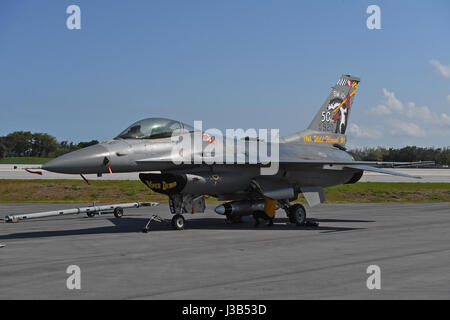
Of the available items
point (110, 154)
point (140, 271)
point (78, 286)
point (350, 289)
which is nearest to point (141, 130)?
point (110, 154)

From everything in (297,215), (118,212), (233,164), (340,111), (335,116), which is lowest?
(118,212)

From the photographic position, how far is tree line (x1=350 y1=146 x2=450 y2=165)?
8744cm

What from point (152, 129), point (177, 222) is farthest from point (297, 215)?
point (152, 129)

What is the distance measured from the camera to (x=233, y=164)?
15.6 meters

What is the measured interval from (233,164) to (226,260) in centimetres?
602

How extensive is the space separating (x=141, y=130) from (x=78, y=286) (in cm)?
738

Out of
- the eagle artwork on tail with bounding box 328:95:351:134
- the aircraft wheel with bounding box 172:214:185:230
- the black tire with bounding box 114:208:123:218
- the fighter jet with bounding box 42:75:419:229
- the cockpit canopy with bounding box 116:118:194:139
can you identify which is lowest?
the black tire with bounding box 114:208:123:218

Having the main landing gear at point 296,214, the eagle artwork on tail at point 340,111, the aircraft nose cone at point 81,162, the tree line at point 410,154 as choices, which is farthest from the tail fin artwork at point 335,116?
the tree line at point 410,154

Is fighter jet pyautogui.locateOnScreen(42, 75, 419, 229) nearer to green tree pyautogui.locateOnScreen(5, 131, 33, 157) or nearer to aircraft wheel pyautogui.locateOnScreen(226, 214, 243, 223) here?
aircraft wheel pyautogui.locateOnScreen(226, 214, 243, 223)

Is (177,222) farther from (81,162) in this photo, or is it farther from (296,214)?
(296,214)

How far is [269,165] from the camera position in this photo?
16422 millimetres

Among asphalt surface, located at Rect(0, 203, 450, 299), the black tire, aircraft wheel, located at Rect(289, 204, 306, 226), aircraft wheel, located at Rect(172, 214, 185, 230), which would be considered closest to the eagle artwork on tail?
aircraft wheel, located at Rect(289, 204, 306, 226)

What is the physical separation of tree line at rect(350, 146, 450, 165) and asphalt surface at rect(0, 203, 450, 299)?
6730 centimetres
